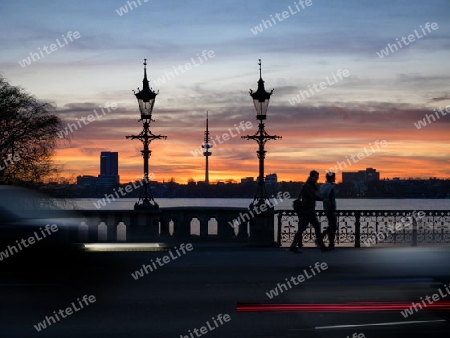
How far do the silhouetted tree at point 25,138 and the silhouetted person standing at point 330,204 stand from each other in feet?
57.1

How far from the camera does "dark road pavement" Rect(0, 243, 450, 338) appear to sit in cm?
856

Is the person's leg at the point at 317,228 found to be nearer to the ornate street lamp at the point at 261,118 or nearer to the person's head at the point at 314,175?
the person's head at the point at 314,175

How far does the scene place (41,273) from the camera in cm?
1206

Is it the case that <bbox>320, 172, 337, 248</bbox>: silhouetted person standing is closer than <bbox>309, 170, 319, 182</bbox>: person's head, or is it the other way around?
<bbox>309, 170, 319, 182</bbox>: person's head

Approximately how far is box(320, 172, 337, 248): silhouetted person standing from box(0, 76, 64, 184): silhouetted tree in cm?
1740

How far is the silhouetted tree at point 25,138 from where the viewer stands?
1293 inches

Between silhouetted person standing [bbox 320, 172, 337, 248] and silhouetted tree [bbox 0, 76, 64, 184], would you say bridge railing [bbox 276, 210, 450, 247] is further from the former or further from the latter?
silhouetted tree [bbox 0, 76, 64, 184]

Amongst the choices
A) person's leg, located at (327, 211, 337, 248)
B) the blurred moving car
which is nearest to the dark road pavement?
the blurred moving car

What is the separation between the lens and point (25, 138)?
110 feet

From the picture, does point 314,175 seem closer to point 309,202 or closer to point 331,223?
point 309,202

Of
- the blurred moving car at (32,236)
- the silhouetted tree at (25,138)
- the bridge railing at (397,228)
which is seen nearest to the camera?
the blurred moving car at (32,236)

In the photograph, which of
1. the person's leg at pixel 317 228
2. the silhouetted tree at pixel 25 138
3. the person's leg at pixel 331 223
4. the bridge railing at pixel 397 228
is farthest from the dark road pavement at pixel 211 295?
the silhouetted tree at pixel 25 138

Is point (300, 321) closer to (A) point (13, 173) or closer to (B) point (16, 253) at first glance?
(B) point (16, 253)

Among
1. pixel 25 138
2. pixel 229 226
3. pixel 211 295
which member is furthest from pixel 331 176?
pixel 25 138
